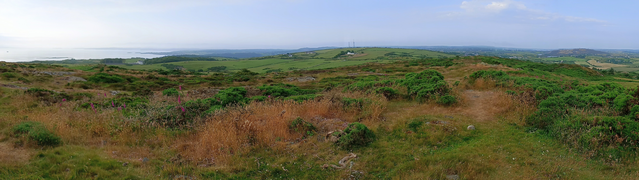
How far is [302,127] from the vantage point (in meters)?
7.57

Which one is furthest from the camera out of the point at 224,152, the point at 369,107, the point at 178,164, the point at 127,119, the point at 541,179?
the point at 369,107

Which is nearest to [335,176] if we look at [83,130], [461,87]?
[83,130]

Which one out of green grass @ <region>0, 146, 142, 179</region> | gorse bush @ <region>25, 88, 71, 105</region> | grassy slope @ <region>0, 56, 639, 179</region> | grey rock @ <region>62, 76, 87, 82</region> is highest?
grey rock @ <region>62, 76, 87, 82</region>

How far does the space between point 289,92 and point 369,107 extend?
16.7 feet

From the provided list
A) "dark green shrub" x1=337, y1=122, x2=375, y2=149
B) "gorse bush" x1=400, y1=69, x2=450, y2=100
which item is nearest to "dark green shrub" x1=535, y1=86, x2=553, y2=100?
"gorse bush" x1=400, y1=69, x2=450, y2=100

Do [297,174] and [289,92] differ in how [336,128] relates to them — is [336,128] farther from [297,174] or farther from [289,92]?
[289,92]

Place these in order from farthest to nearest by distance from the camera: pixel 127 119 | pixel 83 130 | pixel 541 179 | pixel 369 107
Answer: pixel 369 107
pixel 127 119
pixel 83 130
pixel 541 179

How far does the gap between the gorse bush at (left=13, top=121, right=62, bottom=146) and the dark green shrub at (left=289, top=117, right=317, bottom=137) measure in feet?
17.9

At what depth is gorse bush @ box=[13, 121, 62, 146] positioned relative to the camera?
6.13 m

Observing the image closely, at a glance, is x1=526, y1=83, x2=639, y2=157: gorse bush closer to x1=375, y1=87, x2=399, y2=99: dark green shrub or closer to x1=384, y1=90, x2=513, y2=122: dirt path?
x1=384, y1=90, x2=513, y2=122: dirt path

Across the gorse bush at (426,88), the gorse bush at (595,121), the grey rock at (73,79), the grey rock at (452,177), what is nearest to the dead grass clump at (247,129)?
the grey rock at (452,177)

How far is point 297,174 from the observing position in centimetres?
527

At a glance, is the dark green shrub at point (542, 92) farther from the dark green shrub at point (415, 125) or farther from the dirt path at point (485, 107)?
the dark green shrub at point (415, 125)

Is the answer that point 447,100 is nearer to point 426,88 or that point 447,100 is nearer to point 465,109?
point 465,109
